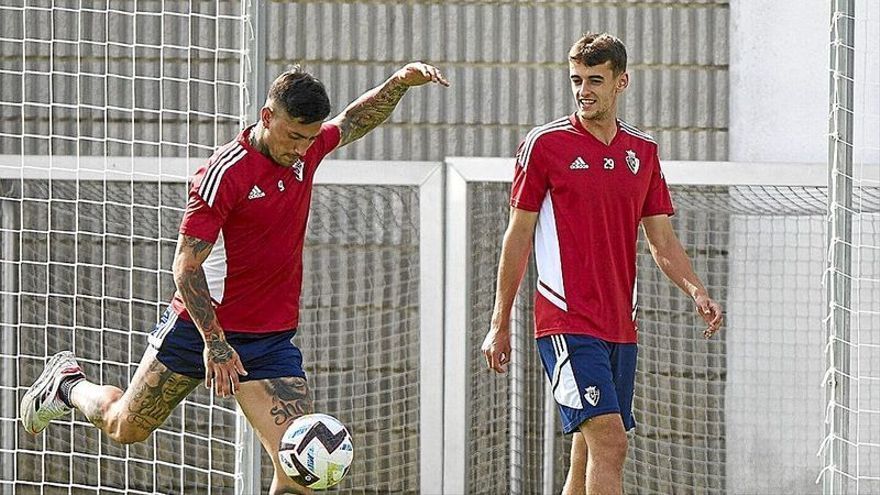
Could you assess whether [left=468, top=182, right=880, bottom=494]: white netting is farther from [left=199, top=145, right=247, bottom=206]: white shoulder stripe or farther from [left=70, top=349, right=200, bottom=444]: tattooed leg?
[left=199, top=145, right=247, bottom=206]: white shoulder stripe

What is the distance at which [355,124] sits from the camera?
5.94 metres

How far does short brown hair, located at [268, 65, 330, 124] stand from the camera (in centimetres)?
516

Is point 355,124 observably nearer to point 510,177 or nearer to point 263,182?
point 263,182

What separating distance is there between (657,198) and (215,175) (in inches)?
64.7

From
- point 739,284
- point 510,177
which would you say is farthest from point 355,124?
point 739,284

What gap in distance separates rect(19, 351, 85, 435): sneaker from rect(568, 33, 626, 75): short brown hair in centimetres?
241

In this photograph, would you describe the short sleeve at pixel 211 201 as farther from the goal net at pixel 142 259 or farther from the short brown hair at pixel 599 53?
the goal net at pixel 142 259

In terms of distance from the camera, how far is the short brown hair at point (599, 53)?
5512 mm

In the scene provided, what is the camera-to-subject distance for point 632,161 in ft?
18.5

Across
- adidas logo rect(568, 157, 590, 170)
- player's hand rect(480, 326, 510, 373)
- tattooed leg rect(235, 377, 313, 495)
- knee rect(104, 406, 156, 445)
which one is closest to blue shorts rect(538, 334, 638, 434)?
player's hand rect(480, 326, 510, 373)

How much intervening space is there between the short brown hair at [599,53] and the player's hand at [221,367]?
62.3 inches

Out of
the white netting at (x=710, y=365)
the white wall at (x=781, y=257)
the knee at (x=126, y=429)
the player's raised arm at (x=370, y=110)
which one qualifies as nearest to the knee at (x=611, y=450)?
the player's raised arm at (x=370, y=110)

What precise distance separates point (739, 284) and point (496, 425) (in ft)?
4.61

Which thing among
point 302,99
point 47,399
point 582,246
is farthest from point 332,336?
point 302,99
